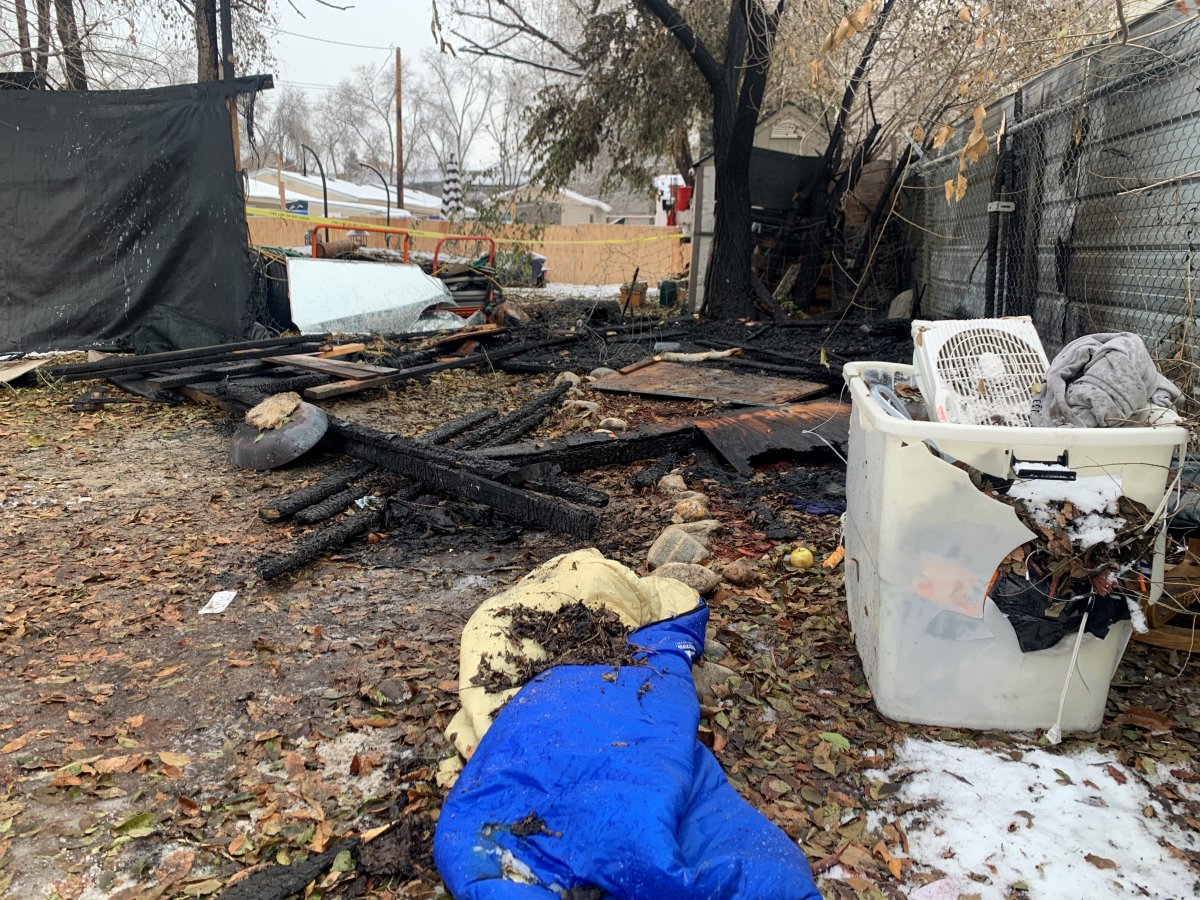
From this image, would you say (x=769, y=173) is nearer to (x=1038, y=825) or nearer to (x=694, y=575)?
(x=694, y=575)

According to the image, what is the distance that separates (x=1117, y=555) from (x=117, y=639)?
3.49m

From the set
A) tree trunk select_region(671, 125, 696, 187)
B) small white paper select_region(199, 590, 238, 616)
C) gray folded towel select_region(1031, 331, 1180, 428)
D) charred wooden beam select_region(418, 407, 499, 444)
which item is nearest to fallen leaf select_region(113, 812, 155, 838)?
small white paper select_region(199, 590, 238, 616)

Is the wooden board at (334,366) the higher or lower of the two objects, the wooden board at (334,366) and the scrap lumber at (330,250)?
the lower

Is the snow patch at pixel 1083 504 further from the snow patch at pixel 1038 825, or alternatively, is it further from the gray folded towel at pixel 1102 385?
the snow patch at pixel 1038 825

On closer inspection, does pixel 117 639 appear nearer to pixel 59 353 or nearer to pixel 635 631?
pixel 635 631

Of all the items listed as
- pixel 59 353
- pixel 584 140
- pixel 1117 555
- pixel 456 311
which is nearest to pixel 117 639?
pixel 1117 555

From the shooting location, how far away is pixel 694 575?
11.0 feet

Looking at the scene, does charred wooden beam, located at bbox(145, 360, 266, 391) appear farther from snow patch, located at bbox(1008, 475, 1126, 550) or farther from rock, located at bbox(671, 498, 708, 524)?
snow patch, located at bbox(1008, 475, 1126, 550)

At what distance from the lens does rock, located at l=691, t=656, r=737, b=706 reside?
103 inches

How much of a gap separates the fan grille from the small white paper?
308 cm

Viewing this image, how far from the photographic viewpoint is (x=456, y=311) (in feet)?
37.0

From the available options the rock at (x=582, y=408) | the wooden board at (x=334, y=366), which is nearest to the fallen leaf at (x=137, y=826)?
the rock at (x=582, y=408)

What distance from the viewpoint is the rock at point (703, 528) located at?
154 inches

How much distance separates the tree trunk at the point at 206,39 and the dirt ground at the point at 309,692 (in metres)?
7.37
